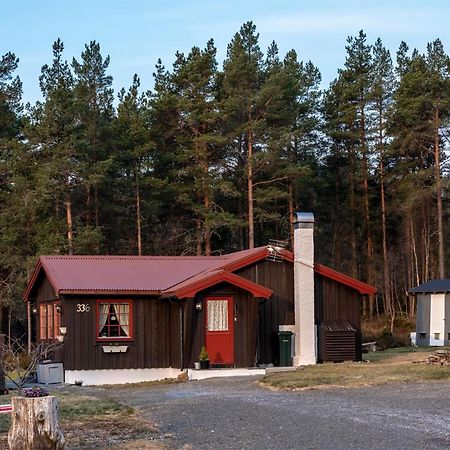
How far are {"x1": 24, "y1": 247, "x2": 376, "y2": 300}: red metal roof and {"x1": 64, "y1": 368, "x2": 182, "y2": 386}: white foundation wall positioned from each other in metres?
2.05

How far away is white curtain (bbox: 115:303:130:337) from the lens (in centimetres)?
2341

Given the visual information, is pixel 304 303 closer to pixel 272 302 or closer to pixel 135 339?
pixel 272 302

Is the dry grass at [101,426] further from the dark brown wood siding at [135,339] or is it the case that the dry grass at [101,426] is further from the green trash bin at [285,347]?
the green trash bin at [285,347]

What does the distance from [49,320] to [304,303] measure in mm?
7122

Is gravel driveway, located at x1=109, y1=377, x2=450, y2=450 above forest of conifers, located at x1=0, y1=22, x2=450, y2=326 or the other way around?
the other way around

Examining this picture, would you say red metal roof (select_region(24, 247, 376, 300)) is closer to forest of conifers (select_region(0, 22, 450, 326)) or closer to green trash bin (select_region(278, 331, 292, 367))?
green trash bin (select_region(278, 331, 292, 367))

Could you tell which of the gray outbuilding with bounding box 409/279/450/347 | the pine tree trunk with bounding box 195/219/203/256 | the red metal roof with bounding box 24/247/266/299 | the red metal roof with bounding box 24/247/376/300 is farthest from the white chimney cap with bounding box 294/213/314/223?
the pine tree trunk with bounding box 195/219/203/256

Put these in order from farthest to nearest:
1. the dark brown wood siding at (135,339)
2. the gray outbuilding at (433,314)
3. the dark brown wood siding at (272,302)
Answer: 1. the gray outbuilding at (433,314)
2. the dark brown wood siding at (272,302)
3. the dark brown wood siding at (135,339)

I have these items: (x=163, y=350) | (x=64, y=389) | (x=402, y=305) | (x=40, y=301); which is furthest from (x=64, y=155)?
(x=402, y=305)

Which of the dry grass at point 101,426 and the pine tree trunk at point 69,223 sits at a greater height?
the pine tree trunk at point 69,223

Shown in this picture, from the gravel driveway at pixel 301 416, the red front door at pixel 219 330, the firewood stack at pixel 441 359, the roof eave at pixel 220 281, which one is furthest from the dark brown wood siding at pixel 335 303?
the gravel driveway at pixel 301 416

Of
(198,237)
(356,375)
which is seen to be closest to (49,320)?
(356,375)

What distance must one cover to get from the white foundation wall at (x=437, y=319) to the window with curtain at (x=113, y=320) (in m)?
14.8

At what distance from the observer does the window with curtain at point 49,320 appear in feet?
79.0
